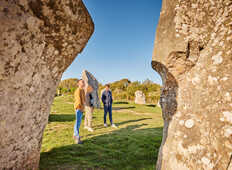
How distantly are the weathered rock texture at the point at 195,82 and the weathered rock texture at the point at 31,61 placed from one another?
149 cm

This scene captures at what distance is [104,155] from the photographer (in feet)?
11.5

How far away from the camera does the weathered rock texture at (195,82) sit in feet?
5.57

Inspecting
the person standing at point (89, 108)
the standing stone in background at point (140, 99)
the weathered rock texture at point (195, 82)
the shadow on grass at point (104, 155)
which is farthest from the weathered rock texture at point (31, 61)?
the standing stone in background at point (140, 99)

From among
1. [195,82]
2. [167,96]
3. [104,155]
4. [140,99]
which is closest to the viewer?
[195,82]

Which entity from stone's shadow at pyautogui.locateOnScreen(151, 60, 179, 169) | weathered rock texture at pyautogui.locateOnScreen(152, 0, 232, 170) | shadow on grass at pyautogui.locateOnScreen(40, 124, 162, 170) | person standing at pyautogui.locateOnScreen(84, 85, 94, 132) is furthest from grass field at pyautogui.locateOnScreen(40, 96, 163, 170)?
person standing at pyautogui.locateOnScreen(84, 85, 94, 132)

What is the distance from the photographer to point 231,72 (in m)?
1.74

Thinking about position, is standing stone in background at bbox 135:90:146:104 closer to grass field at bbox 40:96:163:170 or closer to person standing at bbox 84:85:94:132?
person standing at bbox 84:85:94:132

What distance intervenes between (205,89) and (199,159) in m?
0.89

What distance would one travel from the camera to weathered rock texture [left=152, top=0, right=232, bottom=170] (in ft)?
5.57

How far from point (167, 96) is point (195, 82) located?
1.57ft

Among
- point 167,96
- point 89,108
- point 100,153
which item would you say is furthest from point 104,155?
point 89,108

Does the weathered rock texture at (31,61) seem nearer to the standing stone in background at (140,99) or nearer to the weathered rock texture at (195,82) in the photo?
the weathered rock texture at (195,82)

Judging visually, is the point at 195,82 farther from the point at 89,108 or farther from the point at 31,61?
the point at 89,108

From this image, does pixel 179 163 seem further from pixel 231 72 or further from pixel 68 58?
pixel 68 58
